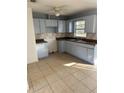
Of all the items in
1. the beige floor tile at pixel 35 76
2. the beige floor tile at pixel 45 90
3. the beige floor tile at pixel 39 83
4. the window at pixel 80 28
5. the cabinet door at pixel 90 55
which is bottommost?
the beige floor tile at pixel 45 90

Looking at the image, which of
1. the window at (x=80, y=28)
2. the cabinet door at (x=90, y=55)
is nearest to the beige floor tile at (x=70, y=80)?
the cabinet door at (x=90, y=55)

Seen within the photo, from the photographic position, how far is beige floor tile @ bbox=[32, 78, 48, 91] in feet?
8.13

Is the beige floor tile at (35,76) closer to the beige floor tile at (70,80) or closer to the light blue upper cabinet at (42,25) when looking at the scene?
the beige floor tile at (70,80)

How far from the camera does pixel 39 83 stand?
268 centimetres

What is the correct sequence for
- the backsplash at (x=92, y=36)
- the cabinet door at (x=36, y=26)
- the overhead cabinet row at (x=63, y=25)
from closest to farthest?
1. the overhead cabinet row at (x=63, y=25)
2. the backsplash at (x=92, y=36)
3. the cabinet door at (x=36, y=26)

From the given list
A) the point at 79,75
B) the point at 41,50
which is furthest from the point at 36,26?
the point at 79,75

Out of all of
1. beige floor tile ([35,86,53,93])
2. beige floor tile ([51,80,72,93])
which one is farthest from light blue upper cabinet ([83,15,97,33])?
beige floor tile ([35,86,53,93])

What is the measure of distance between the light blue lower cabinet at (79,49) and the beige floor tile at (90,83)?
136 cm

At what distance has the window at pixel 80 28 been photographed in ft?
17.7

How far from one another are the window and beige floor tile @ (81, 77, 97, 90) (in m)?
3.12

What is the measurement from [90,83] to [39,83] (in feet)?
4.49

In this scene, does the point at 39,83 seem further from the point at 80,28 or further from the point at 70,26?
the point at 70,26
